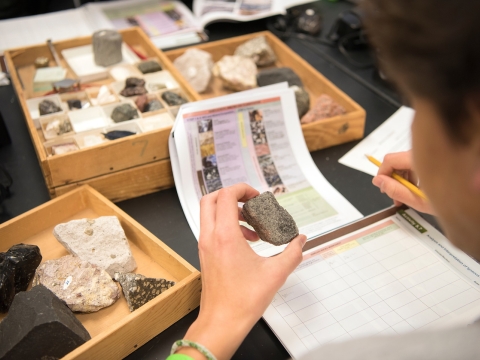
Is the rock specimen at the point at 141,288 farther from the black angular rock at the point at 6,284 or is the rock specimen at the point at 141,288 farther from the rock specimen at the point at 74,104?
the rock specimen at the point at 74,104

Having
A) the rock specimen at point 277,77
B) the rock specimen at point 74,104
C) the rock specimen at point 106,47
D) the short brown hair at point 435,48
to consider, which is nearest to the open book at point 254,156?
the rock specimen at point 277,77

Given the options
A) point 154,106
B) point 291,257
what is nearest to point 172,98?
point 154,106

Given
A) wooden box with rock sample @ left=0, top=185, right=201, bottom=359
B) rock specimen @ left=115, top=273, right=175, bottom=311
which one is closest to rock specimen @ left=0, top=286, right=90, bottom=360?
wooden box with rock sample @ left=0, top=185, right=201, bottom=359

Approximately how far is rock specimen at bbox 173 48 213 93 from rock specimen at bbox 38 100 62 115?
0.44 m

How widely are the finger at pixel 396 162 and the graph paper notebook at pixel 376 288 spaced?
0.40 ft

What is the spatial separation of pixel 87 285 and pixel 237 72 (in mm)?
934

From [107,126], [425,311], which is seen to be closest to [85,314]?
[107,126]

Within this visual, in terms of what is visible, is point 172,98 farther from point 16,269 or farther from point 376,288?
point 376,288

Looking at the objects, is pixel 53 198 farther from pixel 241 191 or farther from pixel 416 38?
pixel 416 38

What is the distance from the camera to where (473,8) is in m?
0.43

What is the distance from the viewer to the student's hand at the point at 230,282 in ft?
2.41

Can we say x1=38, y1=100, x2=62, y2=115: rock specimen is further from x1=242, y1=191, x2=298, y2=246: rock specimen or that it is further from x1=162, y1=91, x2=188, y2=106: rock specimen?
x1=242, y1=191, x2=298, y2=246: rock specimen

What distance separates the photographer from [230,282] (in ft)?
2.51

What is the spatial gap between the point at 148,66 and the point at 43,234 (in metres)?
0.69
